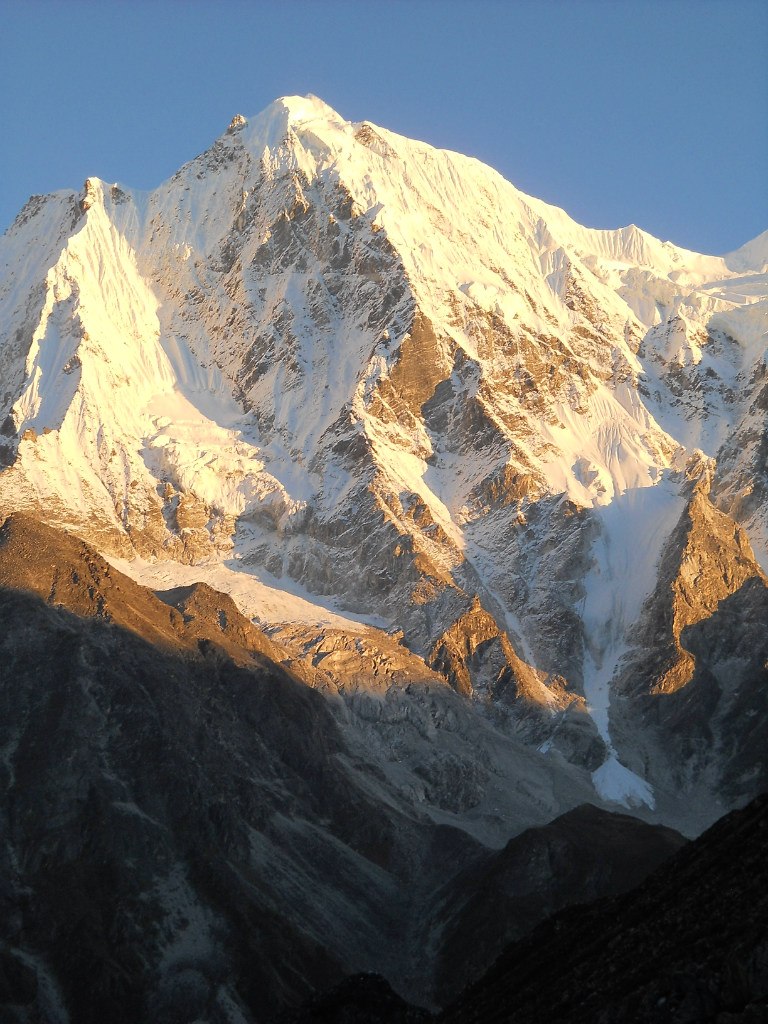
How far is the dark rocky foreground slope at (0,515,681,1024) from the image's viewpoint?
14238 cm

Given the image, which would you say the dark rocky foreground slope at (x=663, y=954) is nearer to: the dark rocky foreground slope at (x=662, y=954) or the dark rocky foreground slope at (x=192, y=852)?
the dark rocky foreground slope at (x=662, y=954)

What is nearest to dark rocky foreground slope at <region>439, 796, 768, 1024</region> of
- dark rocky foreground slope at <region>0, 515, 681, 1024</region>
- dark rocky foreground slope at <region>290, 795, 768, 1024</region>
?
dark rocky foreground slope at <region>290, 795, 768, 1024</region>

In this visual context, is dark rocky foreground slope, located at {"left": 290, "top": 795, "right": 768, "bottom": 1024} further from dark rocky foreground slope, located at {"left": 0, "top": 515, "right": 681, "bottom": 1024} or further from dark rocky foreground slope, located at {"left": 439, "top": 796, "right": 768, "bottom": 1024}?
dark rocky foreground slope, located at {"left": 0, "top": 515, "right": 681, "bottom": 1024}

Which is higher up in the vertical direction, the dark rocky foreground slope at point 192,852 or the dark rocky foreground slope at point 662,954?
the dark rocky foreground slope at point 192,852

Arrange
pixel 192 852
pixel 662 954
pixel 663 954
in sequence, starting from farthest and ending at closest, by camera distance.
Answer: pixel 192 852 → pixel 662 954 → pixel 663 954

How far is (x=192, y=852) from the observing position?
524 feet

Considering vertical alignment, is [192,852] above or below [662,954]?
above

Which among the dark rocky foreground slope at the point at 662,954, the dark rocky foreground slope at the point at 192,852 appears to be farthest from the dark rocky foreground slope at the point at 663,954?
the dark rocky foreground slope at the point at 192,852

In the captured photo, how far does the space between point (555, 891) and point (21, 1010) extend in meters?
58.8

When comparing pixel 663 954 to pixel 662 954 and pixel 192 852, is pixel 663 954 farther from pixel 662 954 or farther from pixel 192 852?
pixel 192 852

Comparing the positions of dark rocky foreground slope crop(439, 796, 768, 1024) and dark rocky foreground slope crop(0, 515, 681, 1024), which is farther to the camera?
dark rocky foreground slope crop(0, 515, 681, 1024)

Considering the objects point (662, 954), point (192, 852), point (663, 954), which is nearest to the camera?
point (663, 954)

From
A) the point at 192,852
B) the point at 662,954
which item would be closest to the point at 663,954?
the point at 662,954

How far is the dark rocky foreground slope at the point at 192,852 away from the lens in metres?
142
